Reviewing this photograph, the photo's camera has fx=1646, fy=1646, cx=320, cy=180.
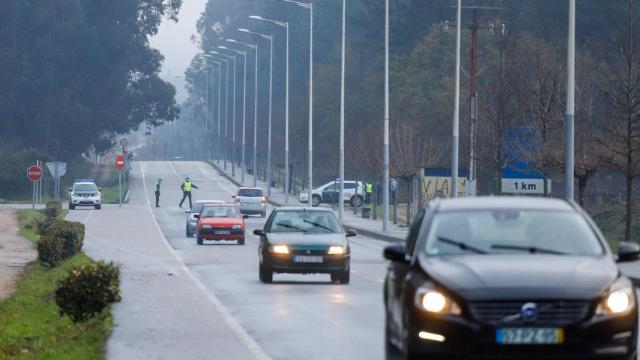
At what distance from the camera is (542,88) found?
5566cm

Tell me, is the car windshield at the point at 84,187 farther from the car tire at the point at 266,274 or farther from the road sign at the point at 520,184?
the car tire at the point at 266,274

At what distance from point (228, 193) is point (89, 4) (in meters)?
24.4

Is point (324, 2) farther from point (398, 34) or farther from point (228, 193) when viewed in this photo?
point (228, 193)

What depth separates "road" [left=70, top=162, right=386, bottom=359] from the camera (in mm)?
17969

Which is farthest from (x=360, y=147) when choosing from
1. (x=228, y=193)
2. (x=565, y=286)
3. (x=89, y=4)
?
(x=565, y=286)

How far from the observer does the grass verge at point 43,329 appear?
18.6m

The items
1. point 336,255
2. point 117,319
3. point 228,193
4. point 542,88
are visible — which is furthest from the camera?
point 228,193

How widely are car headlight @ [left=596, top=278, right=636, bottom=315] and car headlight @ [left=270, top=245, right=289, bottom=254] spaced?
743 inches

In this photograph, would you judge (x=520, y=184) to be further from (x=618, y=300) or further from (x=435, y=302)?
(x=435, y=302)

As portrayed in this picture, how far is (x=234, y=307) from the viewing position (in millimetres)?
24688

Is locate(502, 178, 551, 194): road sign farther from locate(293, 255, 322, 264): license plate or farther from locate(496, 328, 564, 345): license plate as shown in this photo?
locate(496, 328, 564, 345): license plate

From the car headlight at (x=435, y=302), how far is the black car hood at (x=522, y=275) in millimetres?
92

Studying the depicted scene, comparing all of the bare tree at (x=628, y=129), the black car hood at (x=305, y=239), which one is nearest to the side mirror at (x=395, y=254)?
the black car hood at (x=305, y=239)

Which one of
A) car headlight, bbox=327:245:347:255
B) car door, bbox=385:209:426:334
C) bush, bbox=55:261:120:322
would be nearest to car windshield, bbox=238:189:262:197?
car headlight, bbox=327:245:347:255
